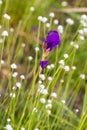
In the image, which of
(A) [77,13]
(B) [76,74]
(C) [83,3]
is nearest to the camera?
(B) [76,74]

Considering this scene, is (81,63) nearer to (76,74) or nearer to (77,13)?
(76,74)

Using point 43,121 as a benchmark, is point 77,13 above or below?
above

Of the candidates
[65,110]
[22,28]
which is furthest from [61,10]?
[65,110]

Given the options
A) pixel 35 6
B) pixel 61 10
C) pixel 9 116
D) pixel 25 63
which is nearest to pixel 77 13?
pixel 61 10

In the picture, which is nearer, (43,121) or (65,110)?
(43,121)

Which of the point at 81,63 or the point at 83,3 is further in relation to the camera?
the point at 83,3

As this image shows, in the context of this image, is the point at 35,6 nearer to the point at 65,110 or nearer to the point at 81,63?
the point at 81,63

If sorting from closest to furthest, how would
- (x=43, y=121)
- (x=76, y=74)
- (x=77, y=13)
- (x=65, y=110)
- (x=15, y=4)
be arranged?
1. (x=43, y=121)
2. (x=65, y=110)
3. (x=76, y=74)
4. (x=15, y=4)
5. (x=77, y=13)

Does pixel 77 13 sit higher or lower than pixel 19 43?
higher

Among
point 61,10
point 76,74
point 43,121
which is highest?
point 61,10
